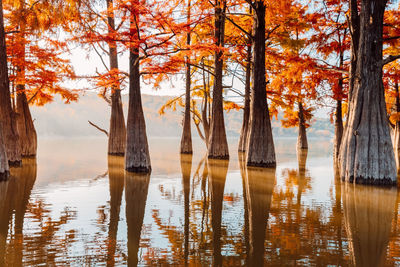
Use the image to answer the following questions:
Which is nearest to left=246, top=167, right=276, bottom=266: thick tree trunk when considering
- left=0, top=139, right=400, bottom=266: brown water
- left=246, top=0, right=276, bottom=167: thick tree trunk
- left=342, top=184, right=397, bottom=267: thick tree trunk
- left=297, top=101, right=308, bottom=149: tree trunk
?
left=0, top=139, right=400, bottom=266: brown water

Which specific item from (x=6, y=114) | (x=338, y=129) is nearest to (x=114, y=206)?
(x=6, y=114)

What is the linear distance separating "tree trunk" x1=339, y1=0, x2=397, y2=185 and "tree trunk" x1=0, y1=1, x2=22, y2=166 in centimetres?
1023

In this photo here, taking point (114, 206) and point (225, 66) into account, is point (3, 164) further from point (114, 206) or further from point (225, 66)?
point (225, 66)

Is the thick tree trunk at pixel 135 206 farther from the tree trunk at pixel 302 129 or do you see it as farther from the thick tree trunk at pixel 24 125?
the tree trunk at pixel 302 129

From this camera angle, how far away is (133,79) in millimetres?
11500

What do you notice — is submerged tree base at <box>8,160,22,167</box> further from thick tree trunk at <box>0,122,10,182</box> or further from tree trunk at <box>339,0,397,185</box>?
tree trunk at <box>339,0,397,185</box>

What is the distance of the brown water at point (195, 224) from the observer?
3.93m

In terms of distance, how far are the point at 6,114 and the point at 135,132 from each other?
13.9 feet

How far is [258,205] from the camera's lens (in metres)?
6.76

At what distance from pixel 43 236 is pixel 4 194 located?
3360 mm

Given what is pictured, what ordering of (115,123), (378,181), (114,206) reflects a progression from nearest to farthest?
(114,206)
(378,181)
(115,123)

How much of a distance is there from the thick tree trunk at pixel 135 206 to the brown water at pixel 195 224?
0.05 feet

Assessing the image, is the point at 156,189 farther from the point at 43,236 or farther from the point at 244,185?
the point at 43,236

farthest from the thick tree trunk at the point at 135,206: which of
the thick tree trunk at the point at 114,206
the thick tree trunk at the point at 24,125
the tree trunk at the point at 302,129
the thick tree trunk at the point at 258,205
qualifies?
the tree trunk at the point at 302,129
